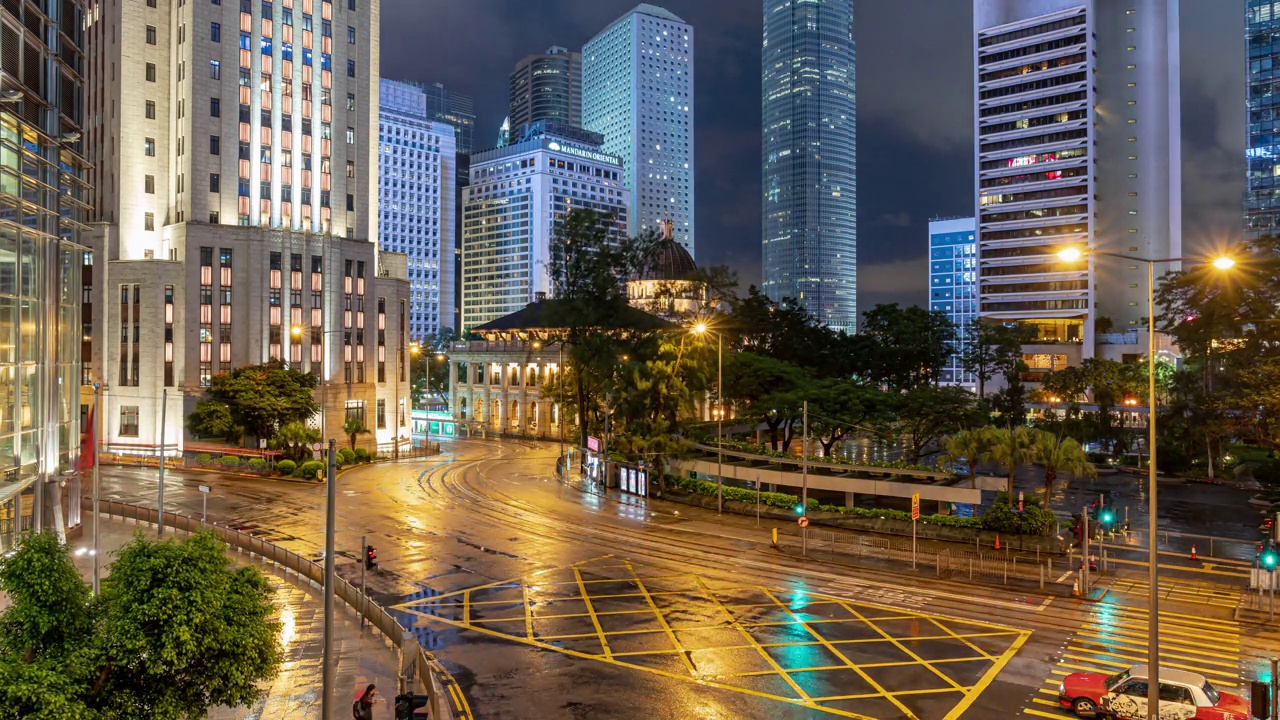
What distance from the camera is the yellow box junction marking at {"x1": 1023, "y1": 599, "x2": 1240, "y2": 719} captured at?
75.5ft

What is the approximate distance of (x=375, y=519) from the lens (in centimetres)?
4728

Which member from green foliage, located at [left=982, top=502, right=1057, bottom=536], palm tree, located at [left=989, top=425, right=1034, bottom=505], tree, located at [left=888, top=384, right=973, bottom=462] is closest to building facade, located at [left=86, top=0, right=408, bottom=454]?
tree, located at [left=888, top=384, right=973, bottom=462]

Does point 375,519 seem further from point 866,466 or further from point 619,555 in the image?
point 866,466

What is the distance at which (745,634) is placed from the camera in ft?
88.2

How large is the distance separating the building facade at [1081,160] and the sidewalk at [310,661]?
11473 centimetres

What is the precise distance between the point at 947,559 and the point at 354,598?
2513 centimetres

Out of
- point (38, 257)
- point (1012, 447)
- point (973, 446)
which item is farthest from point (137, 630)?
point (1012, 447)

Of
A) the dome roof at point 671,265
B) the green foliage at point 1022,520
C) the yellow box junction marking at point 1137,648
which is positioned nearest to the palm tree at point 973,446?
the green foliage at point 1022,520

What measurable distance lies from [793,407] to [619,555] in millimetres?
23506

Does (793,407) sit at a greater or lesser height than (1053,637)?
greater

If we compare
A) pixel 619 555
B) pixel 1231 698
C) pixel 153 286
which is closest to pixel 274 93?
pixel 153 286

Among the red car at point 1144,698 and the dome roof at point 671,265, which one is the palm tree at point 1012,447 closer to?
the red car at point 1144,698

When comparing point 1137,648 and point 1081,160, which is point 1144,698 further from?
point 1081,160

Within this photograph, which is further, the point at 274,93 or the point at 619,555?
the point at 274,93
